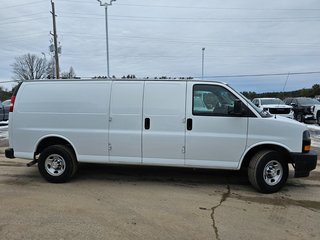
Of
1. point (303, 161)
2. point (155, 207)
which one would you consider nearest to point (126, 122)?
point (155, 207)

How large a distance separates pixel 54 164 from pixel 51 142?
0.45 m

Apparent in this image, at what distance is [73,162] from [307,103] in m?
19.2

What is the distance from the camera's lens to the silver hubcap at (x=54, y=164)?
695 cm

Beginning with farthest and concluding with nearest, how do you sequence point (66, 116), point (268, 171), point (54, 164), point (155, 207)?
point (54, 164)
point (66, 116)
point (268, 171)
point (155, 207)

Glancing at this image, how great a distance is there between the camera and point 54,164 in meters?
6.97

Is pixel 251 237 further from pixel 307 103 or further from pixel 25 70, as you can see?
pixel 25 70

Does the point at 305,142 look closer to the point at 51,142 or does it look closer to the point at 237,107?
the point at 237,107

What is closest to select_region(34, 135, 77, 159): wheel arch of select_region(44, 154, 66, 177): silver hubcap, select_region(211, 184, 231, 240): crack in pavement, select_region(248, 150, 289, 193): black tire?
select_region(44, 154, 66, 177): silver hubcap

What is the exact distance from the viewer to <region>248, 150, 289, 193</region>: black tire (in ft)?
20.6

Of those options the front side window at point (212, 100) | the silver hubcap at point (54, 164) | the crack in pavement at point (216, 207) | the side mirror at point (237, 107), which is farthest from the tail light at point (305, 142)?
the silver hubcap at point (54, 164)

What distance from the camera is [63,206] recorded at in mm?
5492

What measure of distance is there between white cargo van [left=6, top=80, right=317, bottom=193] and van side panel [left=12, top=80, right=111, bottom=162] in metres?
0.02

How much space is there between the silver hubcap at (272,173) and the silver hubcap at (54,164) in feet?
12.6

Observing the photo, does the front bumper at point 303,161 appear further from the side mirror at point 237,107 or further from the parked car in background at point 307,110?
the parked car in background at point 307,110
